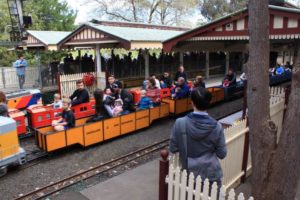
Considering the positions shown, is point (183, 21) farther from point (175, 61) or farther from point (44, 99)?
point (44, 99)

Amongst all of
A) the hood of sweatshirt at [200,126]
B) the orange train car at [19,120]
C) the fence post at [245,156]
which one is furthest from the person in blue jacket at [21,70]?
the hood of sweatshirt at [200,126]

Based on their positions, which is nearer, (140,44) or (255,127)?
(255,127)

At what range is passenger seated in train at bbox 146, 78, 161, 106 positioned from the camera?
9.91 meters

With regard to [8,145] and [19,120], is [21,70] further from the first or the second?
[8,145]

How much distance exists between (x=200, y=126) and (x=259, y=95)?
0.76 metres

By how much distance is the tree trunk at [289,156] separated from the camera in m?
2.70

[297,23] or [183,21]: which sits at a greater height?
[183,21]

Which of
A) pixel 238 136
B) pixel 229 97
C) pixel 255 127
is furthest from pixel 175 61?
pixel 255 127

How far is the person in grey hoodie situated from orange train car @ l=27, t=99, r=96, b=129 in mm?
6274

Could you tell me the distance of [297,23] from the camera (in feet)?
24.1

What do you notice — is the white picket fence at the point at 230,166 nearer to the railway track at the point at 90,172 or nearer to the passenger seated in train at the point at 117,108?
the railway track at the point at 90,172

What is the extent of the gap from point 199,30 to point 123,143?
4.41 meters

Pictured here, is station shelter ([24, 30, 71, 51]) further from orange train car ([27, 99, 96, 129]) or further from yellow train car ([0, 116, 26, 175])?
yellow train car ([0, 116, 26, 175])

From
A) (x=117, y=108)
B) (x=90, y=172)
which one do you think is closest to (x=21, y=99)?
(x=117, y=108)
